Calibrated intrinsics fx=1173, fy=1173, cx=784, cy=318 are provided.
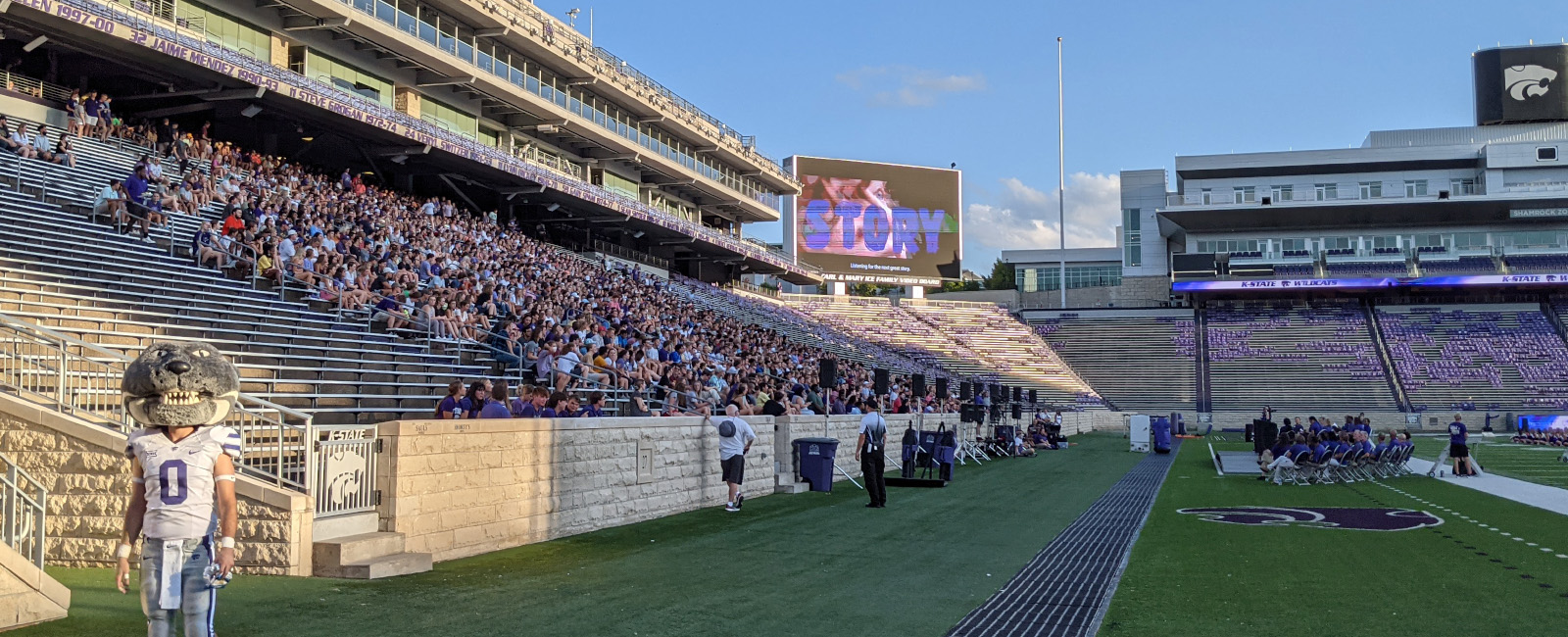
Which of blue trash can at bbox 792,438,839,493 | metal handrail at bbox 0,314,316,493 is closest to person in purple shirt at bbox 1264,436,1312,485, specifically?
blue trash can at bbox 792,438,839,493

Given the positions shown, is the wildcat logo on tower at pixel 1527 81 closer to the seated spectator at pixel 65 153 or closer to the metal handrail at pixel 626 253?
the metal handrail at pixel 626 253

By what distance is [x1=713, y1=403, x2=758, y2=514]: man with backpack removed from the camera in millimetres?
15414

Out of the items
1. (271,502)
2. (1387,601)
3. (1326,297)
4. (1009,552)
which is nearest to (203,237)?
(271,502)

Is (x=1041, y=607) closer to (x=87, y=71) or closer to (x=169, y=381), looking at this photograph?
(x=169, y=381)

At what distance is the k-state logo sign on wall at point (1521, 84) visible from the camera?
68.9 m

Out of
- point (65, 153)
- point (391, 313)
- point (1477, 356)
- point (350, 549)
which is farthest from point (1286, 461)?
point (1477, 356)

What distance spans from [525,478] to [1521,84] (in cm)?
7580

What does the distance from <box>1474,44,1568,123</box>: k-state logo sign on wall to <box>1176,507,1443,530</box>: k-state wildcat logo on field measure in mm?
65216

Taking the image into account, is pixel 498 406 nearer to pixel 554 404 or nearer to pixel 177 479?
pixel 554 404

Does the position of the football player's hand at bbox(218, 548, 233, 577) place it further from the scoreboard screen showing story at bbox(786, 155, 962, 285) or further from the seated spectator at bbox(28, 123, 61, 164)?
the scoreboard screen showing story at bbox(786, 155, 962, 285)

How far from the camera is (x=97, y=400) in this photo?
10.0 meters

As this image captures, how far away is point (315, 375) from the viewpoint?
51.6 feet

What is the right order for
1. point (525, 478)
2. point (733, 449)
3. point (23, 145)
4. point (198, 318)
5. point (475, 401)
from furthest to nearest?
point (23, 145)
point (733, 449)
point (198, 318)
point (475, 401)
point (525, 478)

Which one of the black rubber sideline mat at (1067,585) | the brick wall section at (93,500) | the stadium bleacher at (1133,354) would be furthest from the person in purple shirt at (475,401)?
the stadium bleacher at (1133,354)
